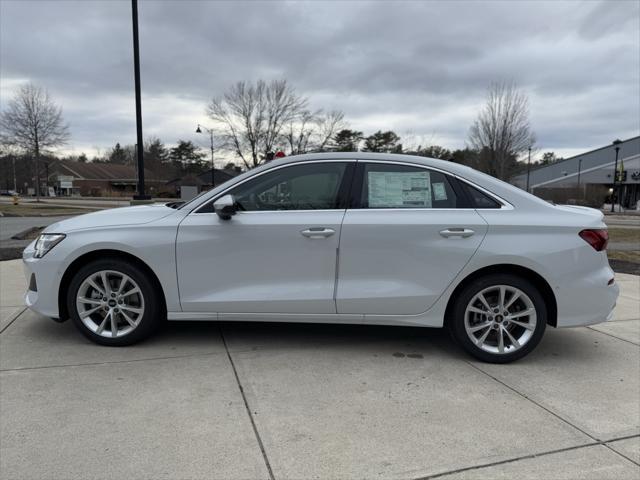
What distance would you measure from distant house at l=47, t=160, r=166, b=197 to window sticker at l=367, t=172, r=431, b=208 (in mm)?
80117

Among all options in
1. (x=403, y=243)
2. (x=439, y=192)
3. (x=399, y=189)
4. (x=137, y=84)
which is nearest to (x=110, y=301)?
(x=403, y=243)

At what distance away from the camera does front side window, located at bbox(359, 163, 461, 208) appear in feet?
12.6

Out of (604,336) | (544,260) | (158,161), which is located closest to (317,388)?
(544,260)

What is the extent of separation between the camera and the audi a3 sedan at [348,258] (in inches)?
145

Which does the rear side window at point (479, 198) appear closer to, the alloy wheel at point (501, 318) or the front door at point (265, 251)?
the alloy wheel at point (501, 318)

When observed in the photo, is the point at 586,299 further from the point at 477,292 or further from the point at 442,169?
the point at 442,169

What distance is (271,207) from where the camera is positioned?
387cm

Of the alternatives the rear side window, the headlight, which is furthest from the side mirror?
the rear side window

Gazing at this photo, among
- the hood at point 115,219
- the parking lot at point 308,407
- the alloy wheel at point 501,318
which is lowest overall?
the parking lot at point 308,407

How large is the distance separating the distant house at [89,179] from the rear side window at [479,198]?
264 ft

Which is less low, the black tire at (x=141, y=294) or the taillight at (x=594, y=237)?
the taillight at (x=594, y=237)

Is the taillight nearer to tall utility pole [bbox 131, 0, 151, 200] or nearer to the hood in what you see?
the hood

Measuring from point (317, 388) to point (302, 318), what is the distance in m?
0.70

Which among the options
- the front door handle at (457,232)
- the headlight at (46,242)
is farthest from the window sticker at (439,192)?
the headlight at (46,242)
